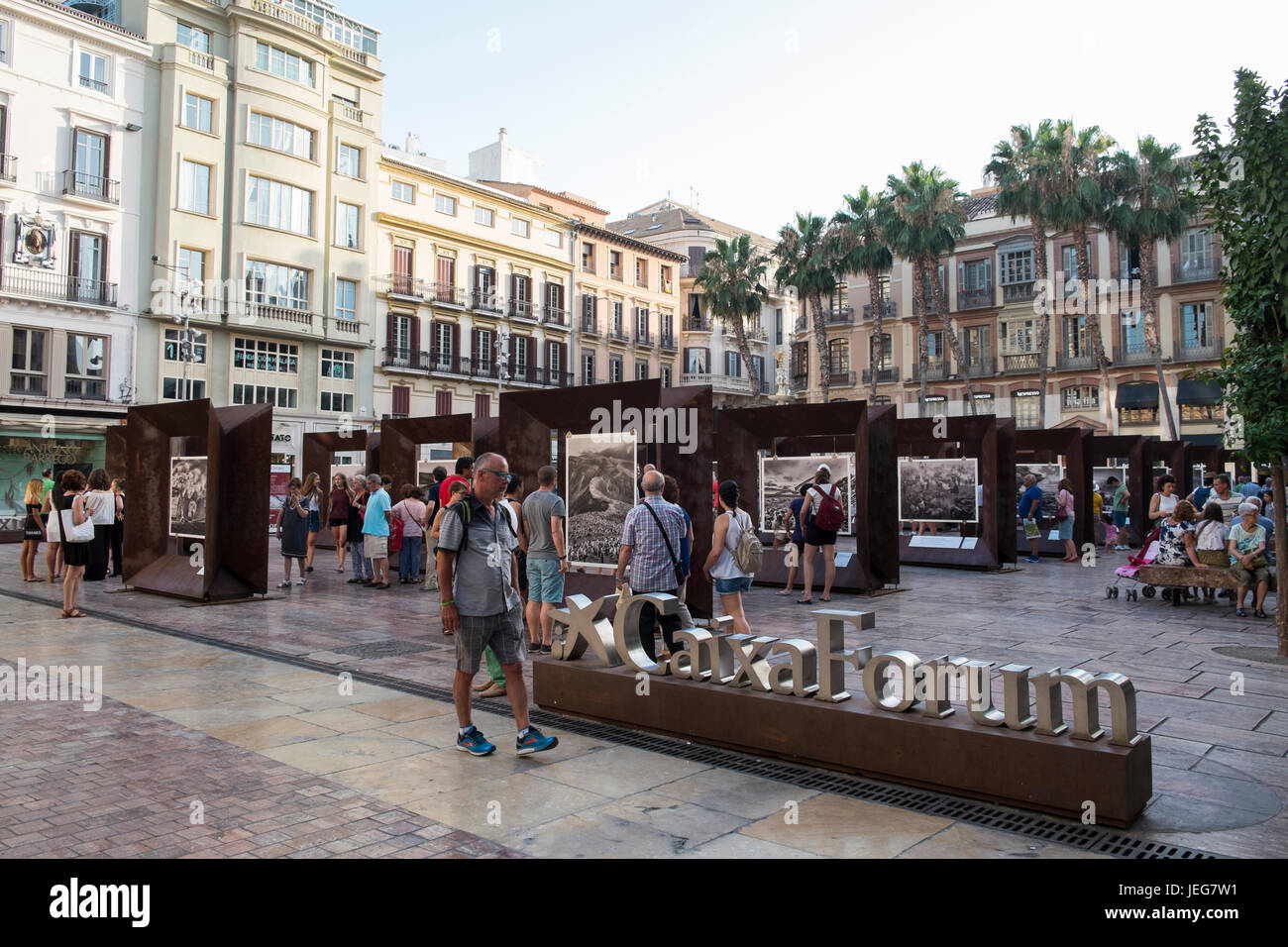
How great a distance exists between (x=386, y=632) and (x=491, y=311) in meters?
37.5

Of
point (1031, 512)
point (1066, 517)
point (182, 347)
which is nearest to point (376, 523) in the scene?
point (1031, 512)

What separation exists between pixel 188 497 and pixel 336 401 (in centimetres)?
2719

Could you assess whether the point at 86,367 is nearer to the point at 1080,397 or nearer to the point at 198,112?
the point at 198,112

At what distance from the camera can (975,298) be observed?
46.4m

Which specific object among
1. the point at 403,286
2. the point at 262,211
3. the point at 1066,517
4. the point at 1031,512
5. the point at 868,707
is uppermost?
the point at 262,211

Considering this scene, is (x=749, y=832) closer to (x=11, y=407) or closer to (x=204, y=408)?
(x=204, y=408)

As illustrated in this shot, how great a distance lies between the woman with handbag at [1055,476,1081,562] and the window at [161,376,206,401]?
28107 mm

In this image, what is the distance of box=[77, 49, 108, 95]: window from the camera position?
3122 centimetres

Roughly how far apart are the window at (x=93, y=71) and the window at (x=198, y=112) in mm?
2590

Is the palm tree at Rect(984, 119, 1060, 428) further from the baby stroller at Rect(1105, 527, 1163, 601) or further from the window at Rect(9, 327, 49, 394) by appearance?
the window at Rect(9, 327, 49, 394)

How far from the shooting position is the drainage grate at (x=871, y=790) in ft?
13.5

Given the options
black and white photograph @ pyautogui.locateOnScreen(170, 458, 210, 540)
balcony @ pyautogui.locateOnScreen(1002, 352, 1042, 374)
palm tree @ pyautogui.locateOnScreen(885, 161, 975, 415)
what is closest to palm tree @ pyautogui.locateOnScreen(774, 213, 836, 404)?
palm tree @ pyautogui.locateOnScreen(885, 161, 975, 415)

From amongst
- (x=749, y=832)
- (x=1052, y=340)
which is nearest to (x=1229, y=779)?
(x=749, y=832)

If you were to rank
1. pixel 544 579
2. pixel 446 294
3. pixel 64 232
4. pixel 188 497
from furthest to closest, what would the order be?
pixel 446 294
pixel 64 232
pixel 188 497
pixel 544 579
